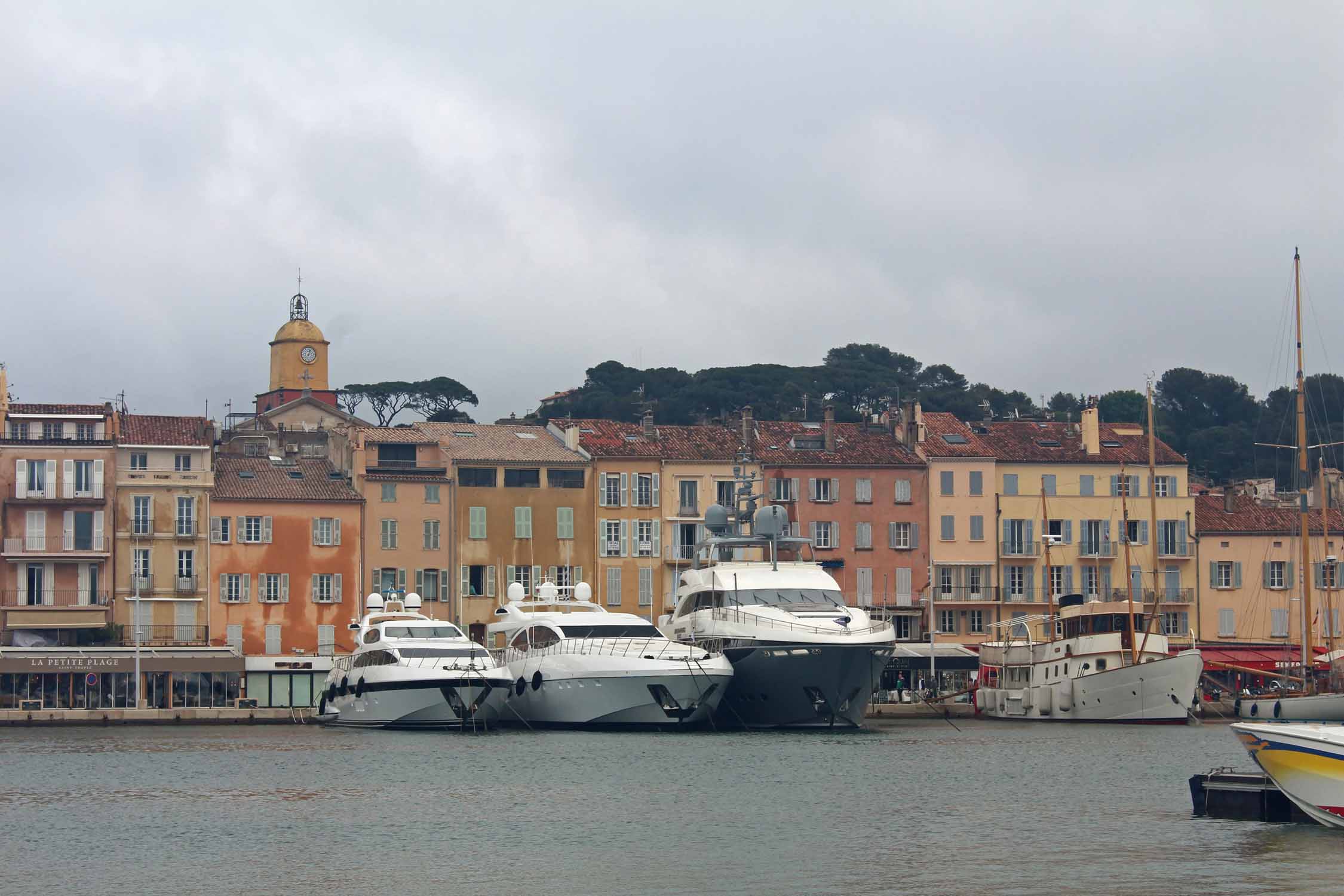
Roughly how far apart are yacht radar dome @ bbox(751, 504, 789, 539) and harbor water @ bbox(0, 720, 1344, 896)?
12602 millimetres

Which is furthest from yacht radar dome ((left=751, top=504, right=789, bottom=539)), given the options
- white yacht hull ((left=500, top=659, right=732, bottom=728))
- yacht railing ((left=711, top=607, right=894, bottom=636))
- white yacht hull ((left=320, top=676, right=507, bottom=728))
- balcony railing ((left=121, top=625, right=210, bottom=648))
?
balcony railing ((left=121, top=625, right=210, bottom=648))

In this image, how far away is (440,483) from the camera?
9669 centimetres

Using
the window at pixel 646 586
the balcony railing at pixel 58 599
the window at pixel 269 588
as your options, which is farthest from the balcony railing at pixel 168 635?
the window at pixel 646 586

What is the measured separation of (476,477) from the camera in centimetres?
9719

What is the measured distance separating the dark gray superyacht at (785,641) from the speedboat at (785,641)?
0.03 meters

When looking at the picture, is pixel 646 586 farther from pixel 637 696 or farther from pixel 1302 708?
pixel 1302 708

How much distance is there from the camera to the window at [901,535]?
101312mm

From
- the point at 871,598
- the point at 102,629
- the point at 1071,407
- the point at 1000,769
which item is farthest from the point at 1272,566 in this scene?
the point at 1071,407

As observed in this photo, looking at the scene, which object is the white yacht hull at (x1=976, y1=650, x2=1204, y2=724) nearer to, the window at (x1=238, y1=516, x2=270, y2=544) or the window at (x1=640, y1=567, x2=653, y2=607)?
the window at (x1=640, y1=567, x2=653, y2=607)

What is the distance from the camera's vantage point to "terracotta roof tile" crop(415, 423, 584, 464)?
97.9 metres

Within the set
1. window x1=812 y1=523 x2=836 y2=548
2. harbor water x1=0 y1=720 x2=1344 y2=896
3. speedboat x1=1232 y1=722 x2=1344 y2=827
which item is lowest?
harbor water x1=0 y1=720 x2=1344 y2=896

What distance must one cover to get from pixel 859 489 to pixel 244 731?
35.9 metres

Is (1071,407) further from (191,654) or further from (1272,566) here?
(191,654)

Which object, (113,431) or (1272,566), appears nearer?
(113,431)
